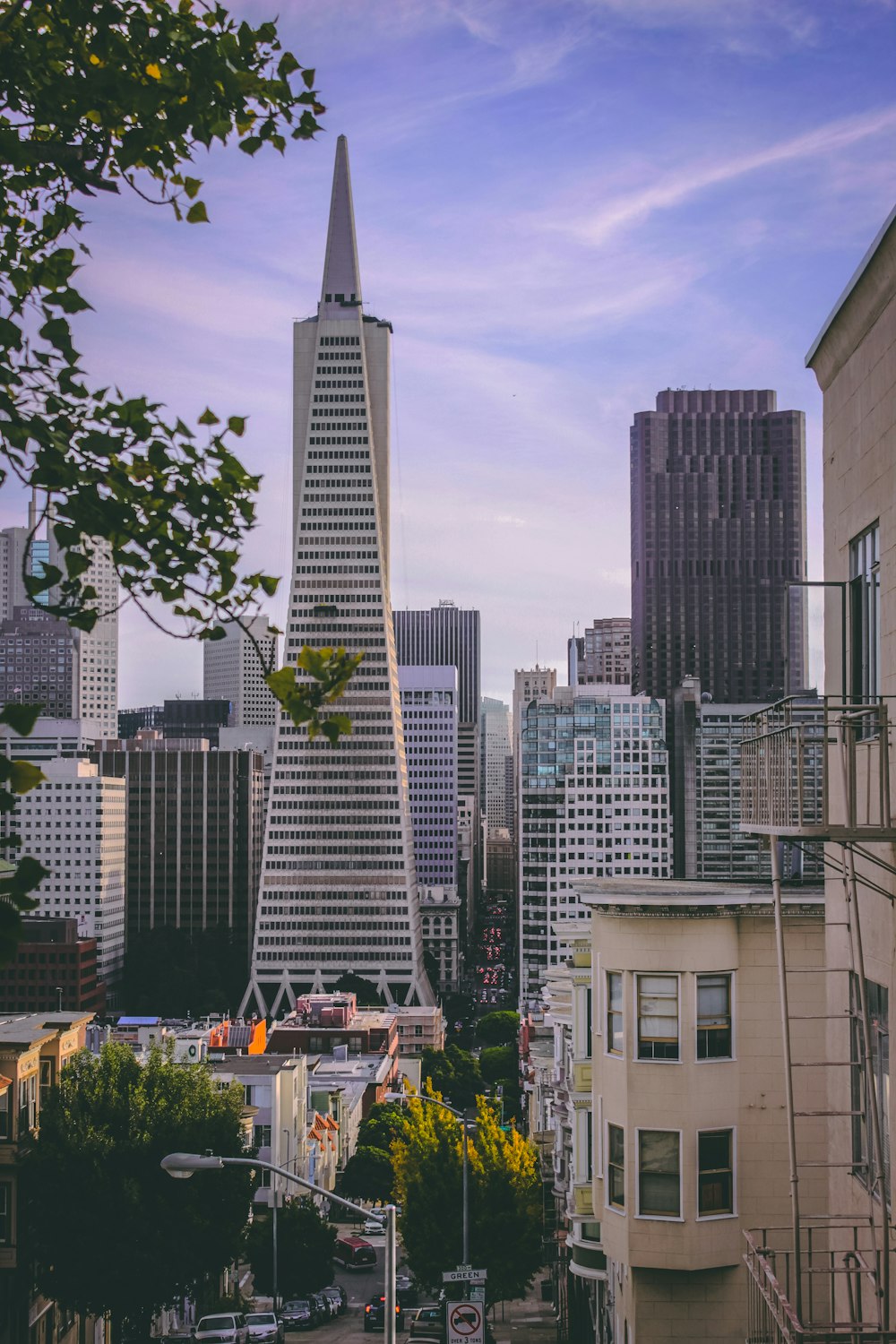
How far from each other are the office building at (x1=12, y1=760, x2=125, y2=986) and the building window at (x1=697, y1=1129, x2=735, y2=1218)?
553 feet

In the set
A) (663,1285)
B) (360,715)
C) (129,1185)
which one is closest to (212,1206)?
(129,1185)

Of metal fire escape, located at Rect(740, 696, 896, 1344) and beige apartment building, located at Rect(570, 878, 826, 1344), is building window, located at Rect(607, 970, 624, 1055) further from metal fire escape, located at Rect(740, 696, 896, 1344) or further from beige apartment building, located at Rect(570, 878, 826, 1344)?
metal fire escape, located at Rect(740, 696, 896, 1344)

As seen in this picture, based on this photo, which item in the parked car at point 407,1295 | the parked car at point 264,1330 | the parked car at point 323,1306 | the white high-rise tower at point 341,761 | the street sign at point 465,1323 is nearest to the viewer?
the street sign at point 465,1323

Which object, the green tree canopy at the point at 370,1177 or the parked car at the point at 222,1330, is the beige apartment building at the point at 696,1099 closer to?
the parked car at the point at 222,1330

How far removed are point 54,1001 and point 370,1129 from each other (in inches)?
2782

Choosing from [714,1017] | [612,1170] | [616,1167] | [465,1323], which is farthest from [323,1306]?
[714,1017]

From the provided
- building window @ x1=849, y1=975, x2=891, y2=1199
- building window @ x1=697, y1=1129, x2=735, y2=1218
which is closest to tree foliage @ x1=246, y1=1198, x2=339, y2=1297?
building window @ x1=697, y1=1129, x2=735, y2=1218

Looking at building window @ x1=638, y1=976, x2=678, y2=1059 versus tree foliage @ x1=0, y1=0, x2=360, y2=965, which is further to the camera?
building window @ x1=638, y1=976, x2=678, y2=1059

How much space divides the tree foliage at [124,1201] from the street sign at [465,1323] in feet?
47.6

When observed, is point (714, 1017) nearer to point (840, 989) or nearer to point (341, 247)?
point (840, 989)

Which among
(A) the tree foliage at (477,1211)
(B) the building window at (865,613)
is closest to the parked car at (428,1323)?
(A) the tree foliage at (477,1211)

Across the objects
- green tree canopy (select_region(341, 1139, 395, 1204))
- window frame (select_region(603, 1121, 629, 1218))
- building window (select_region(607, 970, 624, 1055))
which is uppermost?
building window (select_region(607, 970, 624, 1055))

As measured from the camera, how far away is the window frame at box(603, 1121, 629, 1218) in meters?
21.4

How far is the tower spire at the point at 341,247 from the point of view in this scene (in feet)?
572
